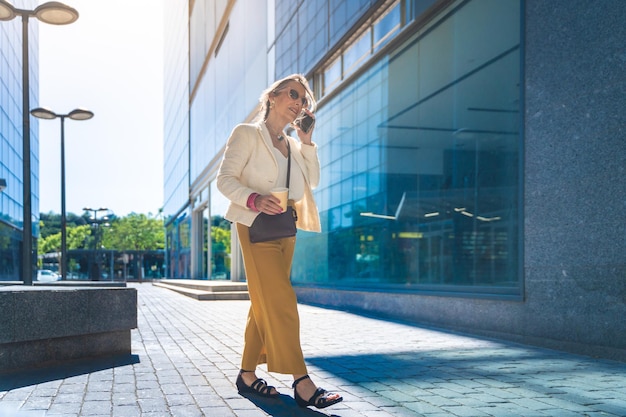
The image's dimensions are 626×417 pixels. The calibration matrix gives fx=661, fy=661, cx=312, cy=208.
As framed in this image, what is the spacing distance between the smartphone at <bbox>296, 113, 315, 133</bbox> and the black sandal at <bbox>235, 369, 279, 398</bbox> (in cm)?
163

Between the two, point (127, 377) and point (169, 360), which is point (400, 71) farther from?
point (127, 377)

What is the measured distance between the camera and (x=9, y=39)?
3516 centimetres

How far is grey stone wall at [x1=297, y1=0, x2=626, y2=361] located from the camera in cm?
607

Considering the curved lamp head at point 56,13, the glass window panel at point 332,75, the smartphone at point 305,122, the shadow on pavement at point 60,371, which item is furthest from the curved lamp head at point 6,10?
the smartphone at point 305,122

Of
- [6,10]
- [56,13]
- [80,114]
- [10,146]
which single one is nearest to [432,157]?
[56,13]

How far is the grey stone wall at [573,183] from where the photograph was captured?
6070 mm

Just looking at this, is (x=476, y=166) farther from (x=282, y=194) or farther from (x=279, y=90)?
(x=282, y=194)

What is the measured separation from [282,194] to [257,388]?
133 cm

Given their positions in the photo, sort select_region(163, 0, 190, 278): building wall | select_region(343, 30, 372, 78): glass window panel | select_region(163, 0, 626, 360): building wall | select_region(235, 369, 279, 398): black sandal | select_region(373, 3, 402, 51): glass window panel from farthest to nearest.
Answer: select_region(163, 0, 190, 278): building wall
select_region(343, 30, 372, 78): glass window panel
select_region(373, 3, 402, 51): glass window panel
select_region(163, 0, 626, 360): building wall
select_region(235, 369, 279, 398): black sandal

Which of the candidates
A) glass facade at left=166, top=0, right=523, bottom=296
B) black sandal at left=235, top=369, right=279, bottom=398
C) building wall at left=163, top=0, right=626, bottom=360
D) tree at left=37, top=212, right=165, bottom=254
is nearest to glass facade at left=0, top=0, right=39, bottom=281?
glass facade at left=166, top=0, right=523, bottom=296

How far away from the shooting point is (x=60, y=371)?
5301 millimetres

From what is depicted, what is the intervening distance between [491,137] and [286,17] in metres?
12.5

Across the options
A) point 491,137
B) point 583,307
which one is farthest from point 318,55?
point 583,307

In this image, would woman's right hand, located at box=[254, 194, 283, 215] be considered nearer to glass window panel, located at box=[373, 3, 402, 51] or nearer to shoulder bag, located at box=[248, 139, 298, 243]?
shoulder bag, located at box=[248, 139, 298, 243]
